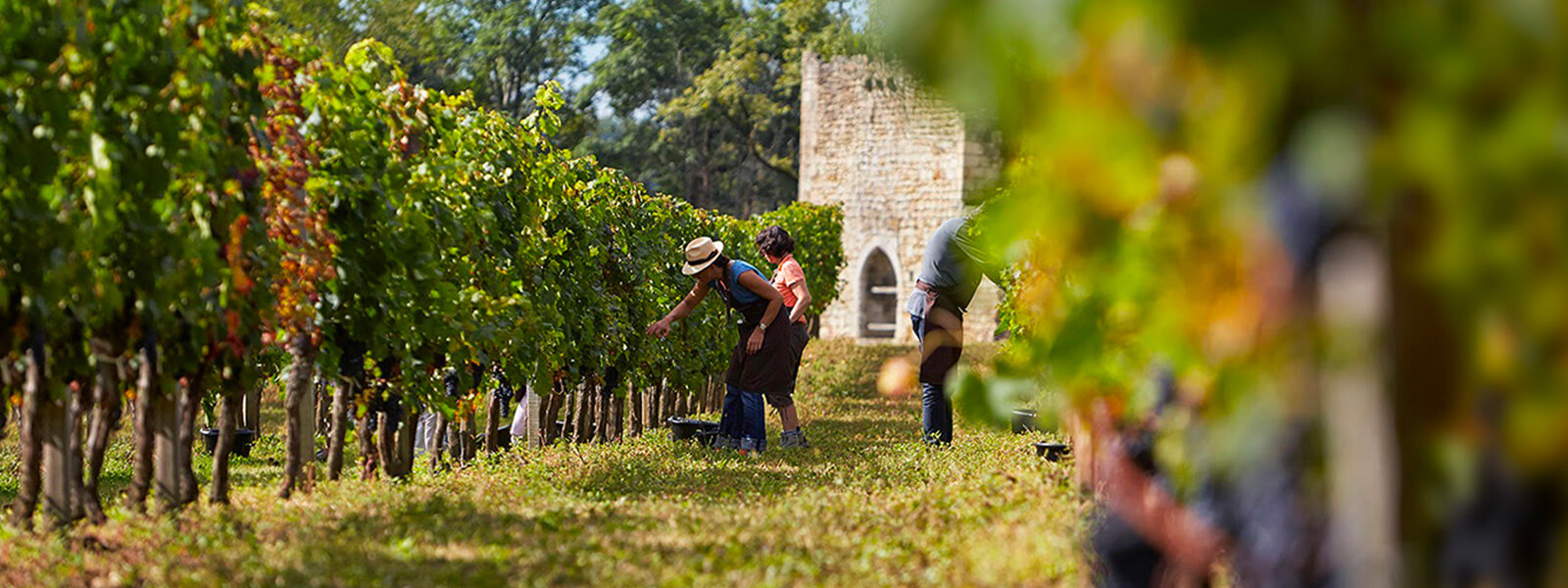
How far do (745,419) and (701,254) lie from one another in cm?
106

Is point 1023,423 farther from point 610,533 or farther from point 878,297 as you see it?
point 878,297

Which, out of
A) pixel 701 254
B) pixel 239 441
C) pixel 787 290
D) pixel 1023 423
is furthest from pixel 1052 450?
pixel 239 441

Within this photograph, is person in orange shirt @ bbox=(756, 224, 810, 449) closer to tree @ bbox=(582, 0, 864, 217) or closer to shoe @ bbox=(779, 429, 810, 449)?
shoe @ bbox=(779, 429, 810, 449)

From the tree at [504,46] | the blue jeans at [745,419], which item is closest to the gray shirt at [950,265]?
the blue jeans at [745,419]

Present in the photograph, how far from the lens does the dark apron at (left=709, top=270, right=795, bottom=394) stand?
984cm

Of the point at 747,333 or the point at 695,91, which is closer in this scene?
the point at 747,333

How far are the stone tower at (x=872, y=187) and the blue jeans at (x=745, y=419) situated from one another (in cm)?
1677

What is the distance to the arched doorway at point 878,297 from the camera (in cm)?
2936

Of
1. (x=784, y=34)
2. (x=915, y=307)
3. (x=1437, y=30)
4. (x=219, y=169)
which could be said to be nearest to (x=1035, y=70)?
(x=1437, y=30)

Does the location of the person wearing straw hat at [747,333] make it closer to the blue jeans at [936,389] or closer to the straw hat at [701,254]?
the straw hat at [701,254]

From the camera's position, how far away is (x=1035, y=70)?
81.3 inches

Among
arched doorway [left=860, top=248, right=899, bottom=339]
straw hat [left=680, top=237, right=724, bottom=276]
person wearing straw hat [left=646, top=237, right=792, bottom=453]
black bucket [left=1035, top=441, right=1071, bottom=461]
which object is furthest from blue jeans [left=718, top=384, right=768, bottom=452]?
arched doorway [left=860, top=248, right=899, bottom=339]

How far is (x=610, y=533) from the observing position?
5.21 metres

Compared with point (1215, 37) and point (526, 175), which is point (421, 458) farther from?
point (1215, 37)
